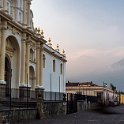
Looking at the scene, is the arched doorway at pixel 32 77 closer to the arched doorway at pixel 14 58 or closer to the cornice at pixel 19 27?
the cornice at pixel 19 27

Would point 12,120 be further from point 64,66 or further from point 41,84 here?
point 64,66

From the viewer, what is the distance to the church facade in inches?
1283

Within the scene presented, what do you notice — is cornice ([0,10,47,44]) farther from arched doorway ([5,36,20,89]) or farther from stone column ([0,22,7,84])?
arched doorway ([5,36,20,89])

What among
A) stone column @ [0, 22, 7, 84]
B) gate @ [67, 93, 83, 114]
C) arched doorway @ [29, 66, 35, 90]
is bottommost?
gate @ [67, 93, 83, 114]

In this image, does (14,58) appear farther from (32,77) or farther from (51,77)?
(51,77)

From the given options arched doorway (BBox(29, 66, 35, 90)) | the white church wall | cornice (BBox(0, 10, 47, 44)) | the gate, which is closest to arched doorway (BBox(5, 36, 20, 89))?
cornice (BBox(0, 10, 47, 44))

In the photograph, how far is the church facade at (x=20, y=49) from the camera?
32.6m

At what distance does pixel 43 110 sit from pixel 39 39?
1553 centimetres

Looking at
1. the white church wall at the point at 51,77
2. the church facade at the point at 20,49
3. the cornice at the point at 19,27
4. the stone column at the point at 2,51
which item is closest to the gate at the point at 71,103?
the church facade at the point at 20,49

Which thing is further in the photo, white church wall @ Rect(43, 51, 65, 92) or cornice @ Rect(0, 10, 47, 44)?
white church wall @ Rect(43, 51, 65, 92)

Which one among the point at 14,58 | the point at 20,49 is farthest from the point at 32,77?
the point at 20,49

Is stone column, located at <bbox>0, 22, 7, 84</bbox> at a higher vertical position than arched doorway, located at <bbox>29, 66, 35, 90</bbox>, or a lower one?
higher

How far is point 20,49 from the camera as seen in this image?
37000 mm

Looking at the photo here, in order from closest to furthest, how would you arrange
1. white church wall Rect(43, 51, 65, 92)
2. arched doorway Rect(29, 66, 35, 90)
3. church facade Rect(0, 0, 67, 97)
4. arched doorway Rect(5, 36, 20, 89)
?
church facade Rect(0, 0, 67, 97), arched doorway Rect(5, 36, 20, 89), arched doorway Rect(29, 66, 35, 90), white church wall Rect(43, 51, 65, 92)
